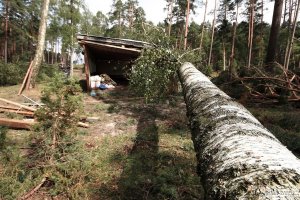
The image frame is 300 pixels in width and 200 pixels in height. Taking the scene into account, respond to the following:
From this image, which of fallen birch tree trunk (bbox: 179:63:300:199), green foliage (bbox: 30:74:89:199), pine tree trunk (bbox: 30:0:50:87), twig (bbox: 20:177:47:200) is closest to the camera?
fallen birch tree trunk (bbox: 179:63:300:199)

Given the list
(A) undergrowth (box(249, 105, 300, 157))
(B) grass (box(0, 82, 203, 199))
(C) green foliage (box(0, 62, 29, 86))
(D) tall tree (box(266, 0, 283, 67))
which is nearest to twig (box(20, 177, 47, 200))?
(B) grass (box(0, 82, 203, 199))

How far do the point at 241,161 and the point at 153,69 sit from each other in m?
8.02

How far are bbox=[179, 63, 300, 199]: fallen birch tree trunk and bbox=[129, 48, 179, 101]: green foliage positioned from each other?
710cm

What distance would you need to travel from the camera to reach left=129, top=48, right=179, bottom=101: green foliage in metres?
9.13

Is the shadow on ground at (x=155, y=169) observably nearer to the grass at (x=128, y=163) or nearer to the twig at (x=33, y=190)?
the grass at (x=128, y=163)

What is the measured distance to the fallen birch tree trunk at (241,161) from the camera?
105 cm

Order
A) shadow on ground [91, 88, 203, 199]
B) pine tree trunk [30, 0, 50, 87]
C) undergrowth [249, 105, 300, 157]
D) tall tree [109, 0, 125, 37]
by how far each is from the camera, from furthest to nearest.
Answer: tall tree [109, 0, 125, 37] → pine tree trunk [30, 0, 50, 87] → undergrowth [249, 105, 300, 157] → shadow on ground [91, 88, 203, 199]

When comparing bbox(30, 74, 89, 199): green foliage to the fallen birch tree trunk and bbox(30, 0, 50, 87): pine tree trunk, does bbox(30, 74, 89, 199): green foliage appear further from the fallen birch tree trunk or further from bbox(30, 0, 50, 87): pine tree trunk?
bbox(30, 0, 50, 87): pine tree trunk

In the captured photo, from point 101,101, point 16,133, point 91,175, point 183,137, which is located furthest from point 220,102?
point 101,101

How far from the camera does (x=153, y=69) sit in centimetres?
916

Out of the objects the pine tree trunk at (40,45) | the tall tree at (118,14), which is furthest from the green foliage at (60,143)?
the tall tree at (118,14)

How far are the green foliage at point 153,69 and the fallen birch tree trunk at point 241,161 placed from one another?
23.3 feet

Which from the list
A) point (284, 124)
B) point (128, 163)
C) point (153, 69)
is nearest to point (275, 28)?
point (284, 124)

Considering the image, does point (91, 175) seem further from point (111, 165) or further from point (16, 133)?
point (16, 133)
